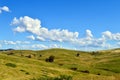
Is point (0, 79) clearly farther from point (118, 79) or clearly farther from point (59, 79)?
point (118, 79)

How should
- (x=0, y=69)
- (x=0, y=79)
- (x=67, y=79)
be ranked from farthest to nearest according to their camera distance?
(x=0, y=69) < (x=0, y=79) < (x=67, y=79)

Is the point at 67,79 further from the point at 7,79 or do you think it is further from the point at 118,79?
the point at 7,79

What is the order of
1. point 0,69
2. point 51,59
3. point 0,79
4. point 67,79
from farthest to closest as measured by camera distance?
point 51,59
point 0,69
point 0,79
point 67,79

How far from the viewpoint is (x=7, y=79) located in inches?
1524

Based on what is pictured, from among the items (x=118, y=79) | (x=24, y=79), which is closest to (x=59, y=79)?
(x=118, y=79)

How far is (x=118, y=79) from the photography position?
29.8m

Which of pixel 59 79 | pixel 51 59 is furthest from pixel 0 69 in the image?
pixel 51 59

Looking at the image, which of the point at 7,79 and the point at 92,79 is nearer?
the point at 92,79

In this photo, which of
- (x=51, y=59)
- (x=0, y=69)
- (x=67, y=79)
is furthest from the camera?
(x=51, y=59)

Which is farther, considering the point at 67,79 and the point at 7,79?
the point at 7,79

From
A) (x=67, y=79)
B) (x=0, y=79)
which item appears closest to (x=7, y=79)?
(x=0, y=79)

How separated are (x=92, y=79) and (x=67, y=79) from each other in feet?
8.86

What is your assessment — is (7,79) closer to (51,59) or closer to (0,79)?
(0,79)

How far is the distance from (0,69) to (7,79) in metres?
9.04
